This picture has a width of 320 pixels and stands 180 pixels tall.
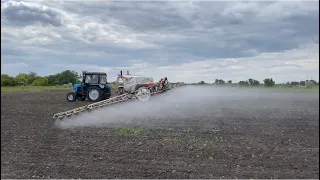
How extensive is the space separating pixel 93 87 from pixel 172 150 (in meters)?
16.8

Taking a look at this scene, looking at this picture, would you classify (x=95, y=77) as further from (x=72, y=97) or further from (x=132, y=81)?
(x=72, y=97)

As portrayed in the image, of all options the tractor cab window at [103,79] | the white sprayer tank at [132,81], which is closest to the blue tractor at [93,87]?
the tractor cab window at [103,79]

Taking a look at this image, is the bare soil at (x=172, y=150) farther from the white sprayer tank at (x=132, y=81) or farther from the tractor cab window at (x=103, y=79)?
the tractor cab window at (x=103, y=79)

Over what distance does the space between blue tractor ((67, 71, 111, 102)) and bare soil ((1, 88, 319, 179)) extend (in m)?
10.9

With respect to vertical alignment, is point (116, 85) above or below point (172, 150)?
above

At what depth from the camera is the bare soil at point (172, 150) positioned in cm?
805

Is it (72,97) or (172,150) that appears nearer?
(172,150)

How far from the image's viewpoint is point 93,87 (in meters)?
25.7

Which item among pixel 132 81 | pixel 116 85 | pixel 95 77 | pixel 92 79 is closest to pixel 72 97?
pixel 92 79

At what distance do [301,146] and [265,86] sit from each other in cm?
520

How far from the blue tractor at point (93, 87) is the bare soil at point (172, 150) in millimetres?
10931

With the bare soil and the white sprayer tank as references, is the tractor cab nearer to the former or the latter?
the white sprayer tank

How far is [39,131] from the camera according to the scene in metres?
13.2

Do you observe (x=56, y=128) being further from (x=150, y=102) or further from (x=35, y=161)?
(x=150, y=102)
